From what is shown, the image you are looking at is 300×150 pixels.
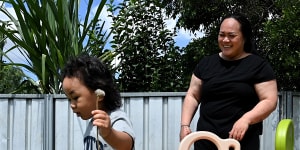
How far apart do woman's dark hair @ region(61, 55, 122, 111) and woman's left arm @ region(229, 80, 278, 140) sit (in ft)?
1.89

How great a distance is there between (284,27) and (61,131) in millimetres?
2141

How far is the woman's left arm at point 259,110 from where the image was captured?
2299mm

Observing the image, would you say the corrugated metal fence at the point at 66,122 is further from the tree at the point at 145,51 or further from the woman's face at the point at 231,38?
the woman's face at the point at 231,38

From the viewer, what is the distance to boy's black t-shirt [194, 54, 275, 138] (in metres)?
2.47

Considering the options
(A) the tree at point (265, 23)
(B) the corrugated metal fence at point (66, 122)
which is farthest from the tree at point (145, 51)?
(B) the corrugated metal fence at point (66, 122)

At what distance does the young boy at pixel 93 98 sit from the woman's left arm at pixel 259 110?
566mm

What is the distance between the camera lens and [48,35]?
198 inches

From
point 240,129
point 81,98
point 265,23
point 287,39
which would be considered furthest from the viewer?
point 265,23

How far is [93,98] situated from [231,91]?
817mm

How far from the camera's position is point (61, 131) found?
4598 mm

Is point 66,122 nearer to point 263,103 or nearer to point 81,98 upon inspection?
point 263,103

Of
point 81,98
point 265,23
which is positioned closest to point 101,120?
point 81,98

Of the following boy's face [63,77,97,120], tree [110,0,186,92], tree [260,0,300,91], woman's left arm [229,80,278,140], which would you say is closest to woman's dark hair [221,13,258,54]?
woman's left arm [229,80,278,140]

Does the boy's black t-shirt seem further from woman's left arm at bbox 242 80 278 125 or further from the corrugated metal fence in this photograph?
the corrugated metal fence
